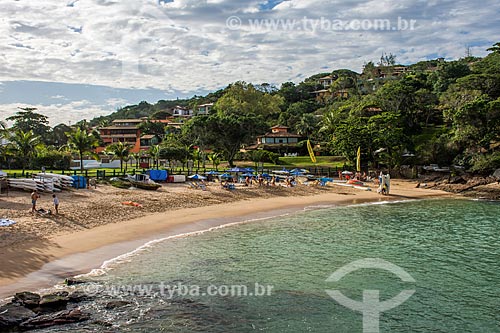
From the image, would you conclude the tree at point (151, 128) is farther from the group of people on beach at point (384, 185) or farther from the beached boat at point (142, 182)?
the group of people on beach at point (384, 185)

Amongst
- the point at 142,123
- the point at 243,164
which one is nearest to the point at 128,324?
the point at 243,164

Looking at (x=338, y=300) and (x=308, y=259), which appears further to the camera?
(x=308, y=259)

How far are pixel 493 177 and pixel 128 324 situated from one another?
46.2 meters

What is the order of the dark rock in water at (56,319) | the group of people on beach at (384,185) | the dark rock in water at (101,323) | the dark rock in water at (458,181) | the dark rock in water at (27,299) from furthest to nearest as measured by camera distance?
the dark rock in water at (458,181) < the group of people on beach at (384,185) < the dark rock in water at (27,299) < the dark rock in water at (101,323) < the dark rock in water at (56,319)

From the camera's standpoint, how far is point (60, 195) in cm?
3031

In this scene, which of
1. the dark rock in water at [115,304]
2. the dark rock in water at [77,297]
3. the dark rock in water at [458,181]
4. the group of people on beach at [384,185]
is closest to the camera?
the dark rock in water at [115,304]

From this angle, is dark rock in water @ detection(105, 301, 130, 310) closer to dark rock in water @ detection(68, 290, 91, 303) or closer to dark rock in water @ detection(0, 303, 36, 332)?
dark rock in water @ detection(68, 290, 91, 303)

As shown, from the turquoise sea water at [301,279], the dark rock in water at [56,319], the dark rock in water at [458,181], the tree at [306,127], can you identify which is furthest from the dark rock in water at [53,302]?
the tree at [306,127]

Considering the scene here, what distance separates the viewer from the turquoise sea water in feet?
44.3

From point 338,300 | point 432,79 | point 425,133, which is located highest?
point 432,79

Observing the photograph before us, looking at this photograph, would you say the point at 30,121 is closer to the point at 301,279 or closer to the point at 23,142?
the point at 23,142

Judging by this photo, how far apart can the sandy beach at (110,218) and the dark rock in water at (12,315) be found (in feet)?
5.35

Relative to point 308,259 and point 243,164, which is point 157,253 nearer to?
point 308,259

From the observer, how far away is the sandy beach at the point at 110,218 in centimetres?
1764
